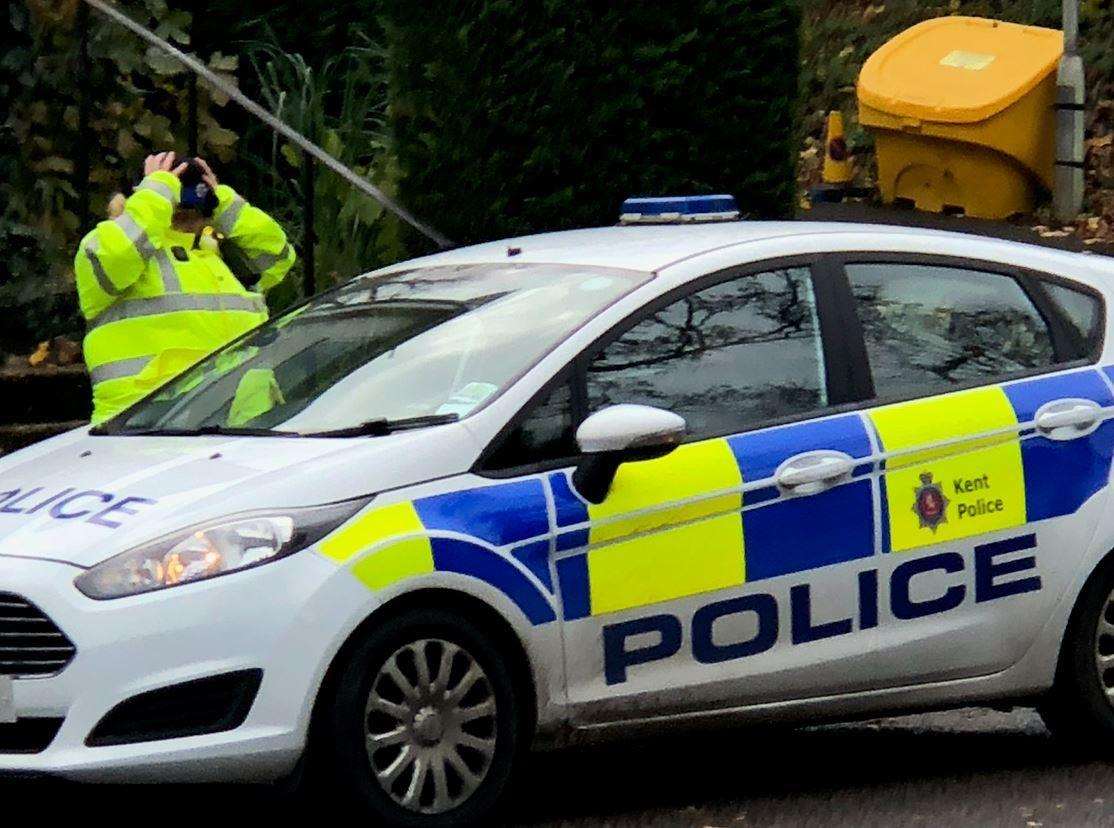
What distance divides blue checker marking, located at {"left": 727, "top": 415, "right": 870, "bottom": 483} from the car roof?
464 millimetres

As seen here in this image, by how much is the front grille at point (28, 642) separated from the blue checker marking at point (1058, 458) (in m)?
2.38

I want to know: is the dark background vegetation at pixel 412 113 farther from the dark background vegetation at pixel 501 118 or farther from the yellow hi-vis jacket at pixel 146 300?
the yellow hi-vis jacket at pixel 146 300

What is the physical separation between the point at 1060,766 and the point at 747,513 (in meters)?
1.25

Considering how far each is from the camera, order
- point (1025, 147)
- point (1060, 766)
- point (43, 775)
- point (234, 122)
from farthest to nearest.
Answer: point (1025, 147) → point (234, 122) → point (1060, 766) → point (43, 775)

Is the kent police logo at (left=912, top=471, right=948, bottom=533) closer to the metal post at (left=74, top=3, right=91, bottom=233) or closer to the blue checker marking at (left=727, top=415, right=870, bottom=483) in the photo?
the blue checker marking at (left=727, top=415, right=870, bottom=483)

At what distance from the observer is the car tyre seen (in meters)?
6.66

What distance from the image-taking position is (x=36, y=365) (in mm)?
10438

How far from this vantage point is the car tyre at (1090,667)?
6.66 m

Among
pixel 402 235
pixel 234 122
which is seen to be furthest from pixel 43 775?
pixel 234 122

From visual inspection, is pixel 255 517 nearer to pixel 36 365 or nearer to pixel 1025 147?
pixel 36 365

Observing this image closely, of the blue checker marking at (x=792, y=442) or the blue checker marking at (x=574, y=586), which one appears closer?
the blue checker marking at (x=574, y=586)

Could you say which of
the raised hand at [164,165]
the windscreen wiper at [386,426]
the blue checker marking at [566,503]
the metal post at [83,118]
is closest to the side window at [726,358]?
the blue checker marking at [566,503]

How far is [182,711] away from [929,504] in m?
1.90

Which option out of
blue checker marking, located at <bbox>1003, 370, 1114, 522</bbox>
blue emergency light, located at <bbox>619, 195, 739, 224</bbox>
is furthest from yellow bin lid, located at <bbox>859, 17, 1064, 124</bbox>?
blue checker marking, located at <bbox>1003, 370, 1114, 522</bbox>
